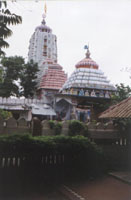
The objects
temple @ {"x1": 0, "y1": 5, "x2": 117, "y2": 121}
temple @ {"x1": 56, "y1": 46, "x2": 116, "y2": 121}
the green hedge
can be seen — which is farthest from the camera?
temple @ {"x1": 56, "y1": 46, "x2": 116, "y2": 121}

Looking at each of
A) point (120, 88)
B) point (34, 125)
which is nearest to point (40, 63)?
point (120, 88)

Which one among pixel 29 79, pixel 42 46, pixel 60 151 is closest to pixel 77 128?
pixel 60 151

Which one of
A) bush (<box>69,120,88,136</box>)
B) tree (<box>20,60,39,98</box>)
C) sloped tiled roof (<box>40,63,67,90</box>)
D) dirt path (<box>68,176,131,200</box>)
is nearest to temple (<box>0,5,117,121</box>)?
sloped tiled roof (<box>40,63,67,90</box>)

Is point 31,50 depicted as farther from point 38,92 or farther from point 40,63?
point 38,92

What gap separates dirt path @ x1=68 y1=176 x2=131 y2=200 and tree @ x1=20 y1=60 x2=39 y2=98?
17.1 metres

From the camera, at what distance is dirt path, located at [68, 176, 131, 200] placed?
3672 millimetres

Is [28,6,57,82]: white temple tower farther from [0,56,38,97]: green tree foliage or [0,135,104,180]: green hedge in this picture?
[0,135,104,180]: green hedge

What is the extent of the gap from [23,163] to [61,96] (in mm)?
12180

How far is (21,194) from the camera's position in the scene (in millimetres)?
3676

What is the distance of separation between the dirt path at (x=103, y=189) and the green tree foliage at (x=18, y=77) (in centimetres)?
1355

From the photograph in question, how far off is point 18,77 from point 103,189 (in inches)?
670

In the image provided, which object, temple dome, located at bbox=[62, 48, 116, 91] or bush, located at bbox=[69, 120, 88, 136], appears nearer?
bush, located at bbox=[69, 120, 88, 136]

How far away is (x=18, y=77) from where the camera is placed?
1939cm

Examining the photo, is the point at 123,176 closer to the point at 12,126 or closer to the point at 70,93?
the point at 12,126
